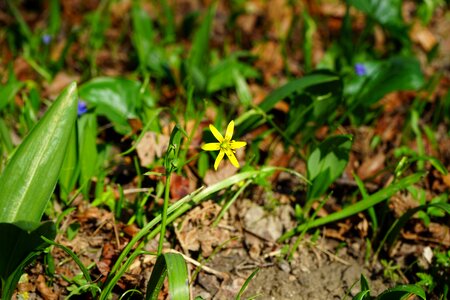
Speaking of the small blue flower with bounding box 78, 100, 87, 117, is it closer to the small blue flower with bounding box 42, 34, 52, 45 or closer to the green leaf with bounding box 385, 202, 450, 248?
the small blue flower with bounding box 42, 34, 52, 45

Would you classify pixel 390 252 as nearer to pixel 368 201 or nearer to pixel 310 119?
pixel 368 201

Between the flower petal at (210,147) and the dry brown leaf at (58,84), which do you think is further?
the dry brown leaf at (58,84)

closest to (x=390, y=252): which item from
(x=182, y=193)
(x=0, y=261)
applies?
(x=182, y=193)

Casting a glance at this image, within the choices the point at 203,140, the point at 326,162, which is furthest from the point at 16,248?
the point at 326,162

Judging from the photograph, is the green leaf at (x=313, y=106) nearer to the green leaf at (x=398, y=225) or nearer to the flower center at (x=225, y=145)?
the green leaf at (x=398, y=225)

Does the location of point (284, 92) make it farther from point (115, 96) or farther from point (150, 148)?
point (115, 96)

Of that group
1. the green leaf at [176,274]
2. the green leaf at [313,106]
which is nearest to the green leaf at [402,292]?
the green leaf at [176,274]

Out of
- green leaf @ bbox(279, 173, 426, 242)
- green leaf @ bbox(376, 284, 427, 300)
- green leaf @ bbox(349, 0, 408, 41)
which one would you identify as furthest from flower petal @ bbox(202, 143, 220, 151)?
green leaf @ bbox(349, 0, 408, 41)
